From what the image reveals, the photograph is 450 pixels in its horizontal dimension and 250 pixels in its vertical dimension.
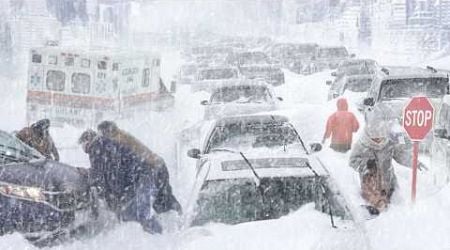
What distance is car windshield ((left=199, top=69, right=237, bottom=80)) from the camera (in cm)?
2227

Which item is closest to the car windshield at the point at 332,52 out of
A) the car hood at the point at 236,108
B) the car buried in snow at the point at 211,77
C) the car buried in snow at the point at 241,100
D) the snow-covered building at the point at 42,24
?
the car buried in snow at the point at 211,77

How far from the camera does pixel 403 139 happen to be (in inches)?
380

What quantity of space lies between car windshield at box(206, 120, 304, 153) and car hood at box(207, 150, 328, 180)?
2.38 metres

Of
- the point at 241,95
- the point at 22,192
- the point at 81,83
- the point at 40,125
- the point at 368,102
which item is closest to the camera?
the point at 22,192

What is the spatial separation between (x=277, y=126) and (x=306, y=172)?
3.41m

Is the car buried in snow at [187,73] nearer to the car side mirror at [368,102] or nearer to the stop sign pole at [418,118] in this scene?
the car side mirror at [368,102]

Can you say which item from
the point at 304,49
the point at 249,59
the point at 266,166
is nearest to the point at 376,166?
the point at 266,166

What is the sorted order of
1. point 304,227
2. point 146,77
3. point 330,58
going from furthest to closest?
point 330,58
point 146,77
point 304,227

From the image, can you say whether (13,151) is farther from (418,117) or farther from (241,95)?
(241,95)

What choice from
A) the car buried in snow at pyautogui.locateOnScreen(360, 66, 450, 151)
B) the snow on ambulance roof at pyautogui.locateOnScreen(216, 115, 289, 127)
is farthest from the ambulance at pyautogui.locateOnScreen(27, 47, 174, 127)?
the snow on ambulance roof at pyautogui.locateOnScreen(216, 115, 289, 127)

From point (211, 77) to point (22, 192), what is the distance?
15507 millimetres

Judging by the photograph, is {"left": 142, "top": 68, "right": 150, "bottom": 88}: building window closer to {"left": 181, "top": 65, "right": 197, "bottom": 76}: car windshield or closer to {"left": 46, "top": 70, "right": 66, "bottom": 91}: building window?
{"left": 46, "top": 70, "right": 66, "bottom": 91}: building window

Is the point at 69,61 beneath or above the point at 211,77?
above

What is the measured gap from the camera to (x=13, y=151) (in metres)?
8.16
